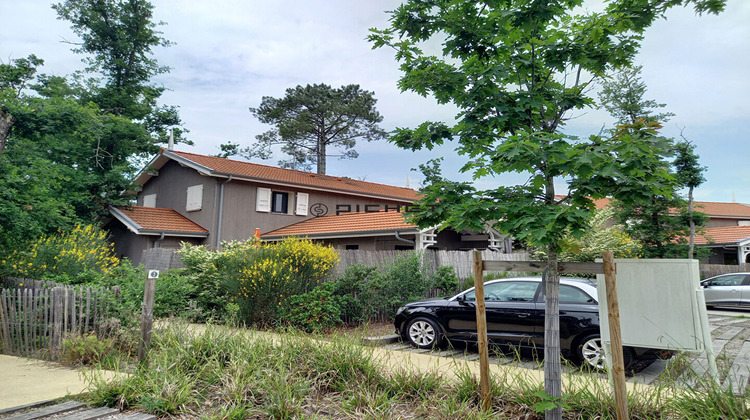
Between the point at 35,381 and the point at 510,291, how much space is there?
712 centimetres

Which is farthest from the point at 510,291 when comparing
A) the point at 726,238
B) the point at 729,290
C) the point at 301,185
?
the point at 726,238

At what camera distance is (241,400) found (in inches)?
190

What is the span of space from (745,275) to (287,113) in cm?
2846

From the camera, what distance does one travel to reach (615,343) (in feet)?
13.2

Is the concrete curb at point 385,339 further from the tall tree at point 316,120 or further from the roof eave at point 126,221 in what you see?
the tall tree at point 316,120

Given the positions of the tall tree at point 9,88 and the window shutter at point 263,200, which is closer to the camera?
the tall tree at point 9,88

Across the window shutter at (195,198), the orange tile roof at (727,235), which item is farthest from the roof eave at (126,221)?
the orange tile roof at (727,235)

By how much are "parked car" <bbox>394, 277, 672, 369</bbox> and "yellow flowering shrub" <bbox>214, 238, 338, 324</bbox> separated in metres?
2.71

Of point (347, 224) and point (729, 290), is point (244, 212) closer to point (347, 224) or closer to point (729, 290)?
point (347, 224)

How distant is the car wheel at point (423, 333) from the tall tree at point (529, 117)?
4.37 m

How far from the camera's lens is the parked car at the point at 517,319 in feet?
24.1

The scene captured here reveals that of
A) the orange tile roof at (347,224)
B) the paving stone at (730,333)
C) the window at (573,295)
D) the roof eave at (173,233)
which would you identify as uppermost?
the orange tile roof at (347,224)

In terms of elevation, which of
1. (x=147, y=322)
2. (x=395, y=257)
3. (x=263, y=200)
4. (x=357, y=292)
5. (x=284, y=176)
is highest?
(x=284, y=176)

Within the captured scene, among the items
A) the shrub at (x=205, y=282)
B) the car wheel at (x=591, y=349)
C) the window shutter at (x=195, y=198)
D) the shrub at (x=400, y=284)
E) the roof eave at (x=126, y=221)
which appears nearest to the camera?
the car wheel at (x=591, y=349)
